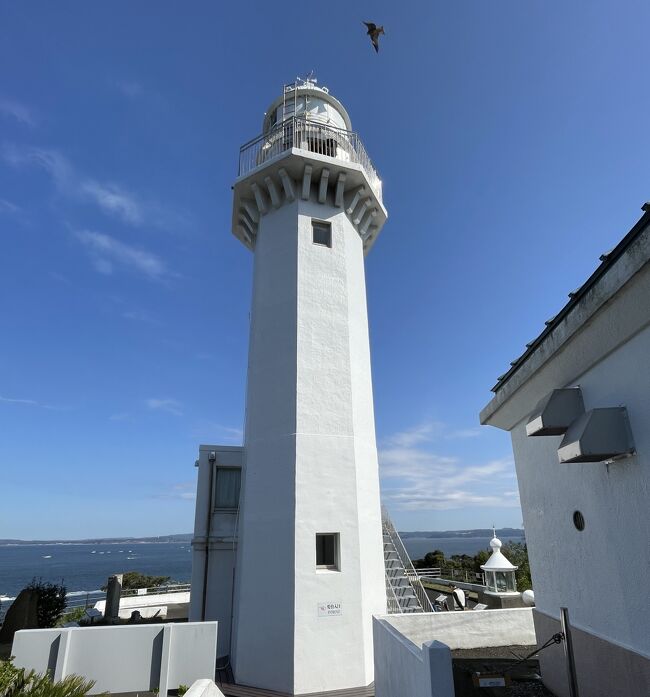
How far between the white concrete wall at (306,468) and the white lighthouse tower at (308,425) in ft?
0.10

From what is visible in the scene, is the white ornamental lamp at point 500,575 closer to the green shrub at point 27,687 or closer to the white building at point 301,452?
the white building at point 301,452

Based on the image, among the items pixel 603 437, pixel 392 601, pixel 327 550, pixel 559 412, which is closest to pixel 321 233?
pixel 327 550

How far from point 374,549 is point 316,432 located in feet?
10.4

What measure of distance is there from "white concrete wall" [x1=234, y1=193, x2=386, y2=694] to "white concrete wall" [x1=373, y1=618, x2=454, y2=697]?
168 centimetres

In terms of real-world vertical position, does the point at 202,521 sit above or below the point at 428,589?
above

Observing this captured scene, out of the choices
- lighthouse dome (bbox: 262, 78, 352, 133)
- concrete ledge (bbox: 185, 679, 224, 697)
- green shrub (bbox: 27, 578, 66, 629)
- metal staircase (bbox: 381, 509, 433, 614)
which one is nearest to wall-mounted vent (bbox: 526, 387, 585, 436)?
concrete ledge (bbox: 185, 679, 224, 697)

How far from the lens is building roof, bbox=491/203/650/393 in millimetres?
3449

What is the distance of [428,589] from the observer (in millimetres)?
19844

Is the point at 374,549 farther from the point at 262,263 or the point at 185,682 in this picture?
the point at 262,263

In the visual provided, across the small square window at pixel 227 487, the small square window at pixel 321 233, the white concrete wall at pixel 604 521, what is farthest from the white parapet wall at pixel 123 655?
the small square window at pixel 321 233

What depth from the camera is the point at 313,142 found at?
581 inches

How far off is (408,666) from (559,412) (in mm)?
4043

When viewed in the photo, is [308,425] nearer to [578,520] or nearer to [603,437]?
[578,520]

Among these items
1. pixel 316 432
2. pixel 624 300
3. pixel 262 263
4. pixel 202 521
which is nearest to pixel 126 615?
pixel 202 521
